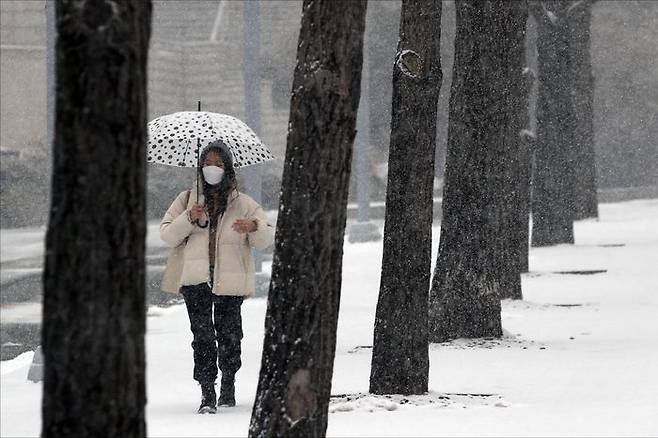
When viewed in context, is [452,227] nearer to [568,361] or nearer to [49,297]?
[568,361]

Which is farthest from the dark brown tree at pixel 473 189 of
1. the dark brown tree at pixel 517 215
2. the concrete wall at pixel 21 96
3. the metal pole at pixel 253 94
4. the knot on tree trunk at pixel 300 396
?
the concrete wall at pixel 21 96

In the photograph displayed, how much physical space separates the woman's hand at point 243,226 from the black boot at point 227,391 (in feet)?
3.06

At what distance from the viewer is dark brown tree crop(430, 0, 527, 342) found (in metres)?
12.0

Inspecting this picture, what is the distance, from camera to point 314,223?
6250mm

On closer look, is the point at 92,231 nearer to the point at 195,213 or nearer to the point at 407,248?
the point at 195,213

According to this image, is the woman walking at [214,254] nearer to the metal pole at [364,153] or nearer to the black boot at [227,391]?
the black boot at [227,391]

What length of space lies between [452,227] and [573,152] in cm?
1384

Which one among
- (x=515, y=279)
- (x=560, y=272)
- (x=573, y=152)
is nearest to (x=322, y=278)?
(x=515, y=279)

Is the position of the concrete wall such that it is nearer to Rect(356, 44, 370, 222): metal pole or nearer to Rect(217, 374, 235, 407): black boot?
Rect(356, 44, 370, 222): metal pole

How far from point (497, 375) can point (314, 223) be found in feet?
13.7

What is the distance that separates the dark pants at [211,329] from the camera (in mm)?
8930

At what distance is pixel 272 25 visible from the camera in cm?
4381

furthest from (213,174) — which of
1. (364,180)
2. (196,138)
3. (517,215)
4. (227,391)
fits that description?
(364,180)

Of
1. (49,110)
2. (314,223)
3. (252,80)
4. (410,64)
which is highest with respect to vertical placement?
(252,80)
